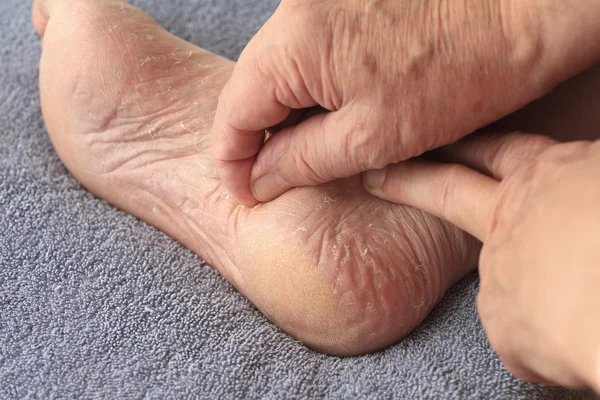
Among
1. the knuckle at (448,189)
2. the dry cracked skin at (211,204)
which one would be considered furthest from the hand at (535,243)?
the dry cracked skin at (211,204)

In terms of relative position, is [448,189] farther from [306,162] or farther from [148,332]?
[148,332]

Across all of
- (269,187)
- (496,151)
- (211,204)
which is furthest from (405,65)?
(211,204)

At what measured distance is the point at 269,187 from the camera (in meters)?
0.86

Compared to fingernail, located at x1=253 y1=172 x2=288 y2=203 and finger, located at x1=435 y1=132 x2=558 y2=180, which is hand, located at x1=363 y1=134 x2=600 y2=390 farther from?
fingernail, located at x1=253 y1=172 x2=288 y2=203

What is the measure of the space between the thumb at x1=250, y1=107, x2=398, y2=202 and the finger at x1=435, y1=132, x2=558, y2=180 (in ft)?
0.29

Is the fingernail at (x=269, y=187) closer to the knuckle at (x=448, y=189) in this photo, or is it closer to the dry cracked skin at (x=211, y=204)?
the dry cracked skin at (x=211, y=204)

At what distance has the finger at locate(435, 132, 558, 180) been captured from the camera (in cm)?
67

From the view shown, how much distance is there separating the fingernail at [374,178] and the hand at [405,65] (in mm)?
51

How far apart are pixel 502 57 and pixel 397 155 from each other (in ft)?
0.50

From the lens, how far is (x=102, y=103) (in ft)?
3.39

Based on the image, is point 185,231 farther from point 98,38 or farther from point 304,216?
point 98,38

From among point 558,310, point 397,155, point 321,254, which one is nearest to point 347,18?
point 397,155

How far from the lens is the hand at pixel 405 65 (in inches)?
26.9

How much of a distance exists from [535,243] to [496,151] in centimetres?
22
